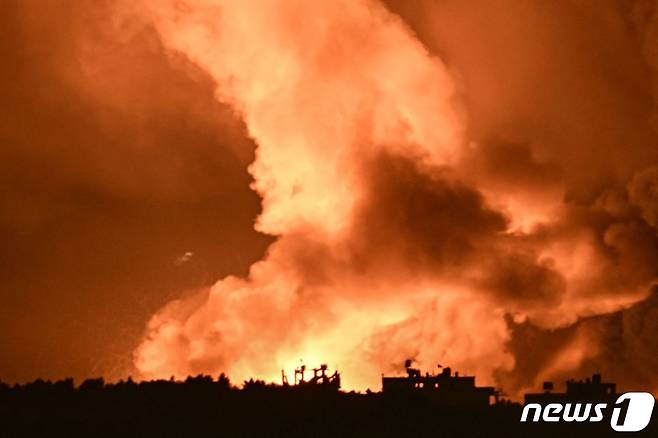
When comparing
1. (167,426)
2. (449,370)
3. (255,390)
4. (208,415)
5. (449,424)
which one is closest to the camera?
(167,426)

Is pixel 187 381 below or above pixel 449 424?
above

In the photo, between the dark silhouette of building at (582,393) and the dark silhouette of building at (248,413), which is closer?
the dark silhouette of building at (248,413)

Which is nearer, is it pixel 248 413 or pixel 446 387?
pixel 248 413

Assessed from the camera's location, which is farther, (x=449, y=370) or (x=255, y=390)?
(x=449, y=370)

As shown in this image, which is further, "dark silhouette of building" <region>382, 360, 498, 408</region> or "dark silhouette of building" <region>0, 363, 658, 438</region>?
"dark silhouette of building" <region>382, 360, 498, 408</region>

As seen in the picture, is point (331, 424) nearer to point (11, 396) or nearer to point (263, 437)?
point (263, 437)

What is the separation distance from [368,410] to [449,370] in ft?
70.5

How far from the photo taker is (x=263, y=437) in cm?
7144

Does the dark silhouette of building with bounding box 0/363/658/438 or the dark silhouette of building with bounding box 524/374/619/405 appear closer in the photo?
the dark silhouette of building with bounding box 0/363/658/438

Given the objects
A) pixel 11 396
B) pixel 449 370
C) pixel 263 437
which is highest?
pixel 449 370

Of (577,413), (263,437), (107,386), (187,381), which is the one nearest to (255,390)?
(187,381)

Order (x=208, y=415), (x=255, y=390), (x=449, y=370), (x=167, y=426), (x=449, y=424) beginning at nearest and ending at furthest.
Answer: (x=167, y=426) < (x=208, y=415) < (x=449, y=424) < (x=255, y=390) < (x=449, y=370)

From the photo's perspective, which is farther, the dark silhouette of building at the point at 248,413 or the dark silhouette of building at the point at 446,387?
the dark silhouette of building at the point at 446,387

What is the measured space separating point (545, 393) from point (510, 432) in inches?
1025
